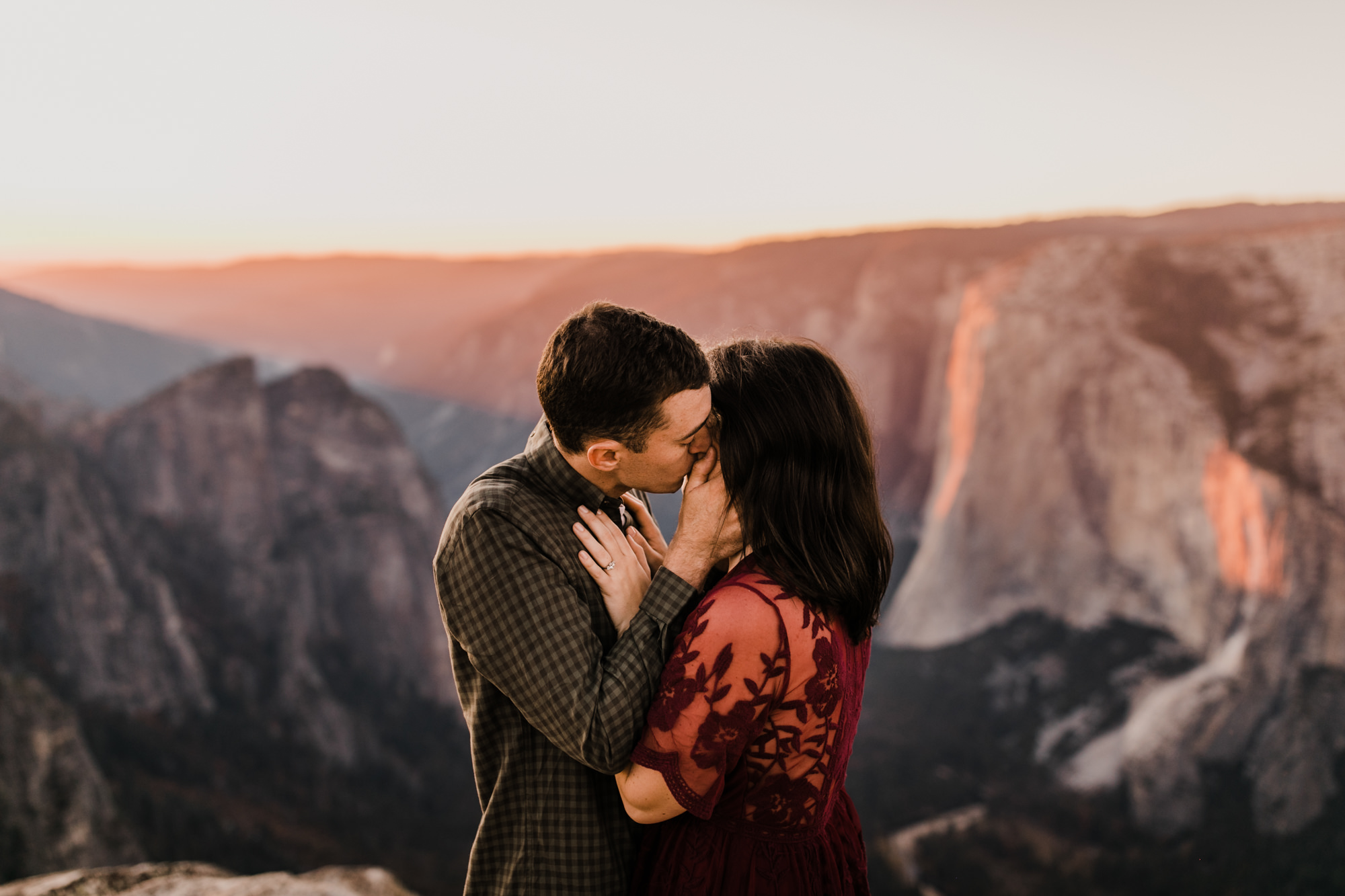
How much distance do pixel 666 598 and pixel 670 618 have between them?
0.23 feet

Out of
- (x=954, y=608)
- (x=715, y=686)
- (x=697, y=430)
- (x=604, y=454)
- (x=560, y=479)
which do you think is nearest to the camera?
(x=715, y=686)

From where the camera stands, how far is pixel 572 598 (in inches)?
104

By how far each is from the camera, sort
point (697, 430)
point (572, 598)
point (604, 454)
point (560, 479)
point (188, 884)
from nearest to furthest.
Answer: point (572, 598) → point (697, 430) → point (604, 454) → point (560, 479) → point (188, 884)

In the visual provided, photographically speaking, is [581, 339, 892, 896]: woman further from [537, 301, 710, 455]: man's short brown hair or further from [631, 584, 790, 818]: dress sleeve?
[537, 301, 710, 455]: man's short brown hair

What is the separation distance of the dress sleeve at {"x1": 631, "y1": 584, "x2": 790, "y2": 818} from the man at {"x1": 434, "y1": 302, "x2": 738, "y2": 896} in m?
0.09

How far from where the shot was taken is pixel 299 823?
153 feet

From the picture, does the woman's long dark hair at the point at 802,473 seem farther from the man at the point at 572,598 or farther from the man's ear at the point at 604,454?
the man's ear at the point at 604,454

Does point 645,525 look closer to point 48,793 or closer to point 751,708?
point 751,708

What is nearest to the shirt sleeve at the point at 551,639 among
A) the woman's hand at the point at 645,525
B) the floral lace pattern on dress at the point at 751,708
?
the floral lace pattern on dress at the point at 751,708

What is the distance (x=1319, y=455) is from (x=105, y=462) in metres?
72.3

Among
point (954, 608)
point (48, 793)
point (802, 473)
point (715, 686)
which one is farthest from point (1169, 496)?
point (48, 793)

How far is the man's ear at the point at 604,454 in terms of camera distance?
9.30 ft

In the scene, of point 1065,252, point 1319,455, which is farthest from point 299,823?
point 1065,252

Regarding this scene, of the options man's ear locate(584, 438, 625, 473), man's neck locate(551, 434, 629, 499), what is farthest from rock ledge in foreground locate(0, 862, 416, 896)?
man's ear locate(584, 438, 625, 473)
